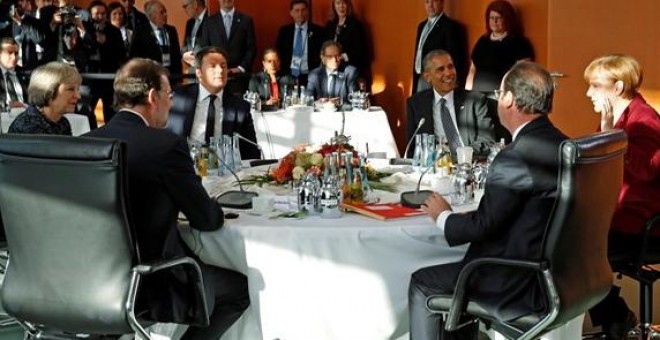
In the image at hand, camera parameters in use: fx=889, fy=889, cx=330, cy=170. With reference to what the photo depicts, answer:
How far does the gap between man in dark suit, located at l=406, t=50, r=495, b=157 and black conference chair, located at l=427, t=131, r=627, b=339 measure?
85.2 inches

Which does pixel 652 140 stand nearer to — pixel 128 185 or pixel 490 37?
pixel 128 185

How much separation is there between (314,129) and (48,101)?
10.1ft

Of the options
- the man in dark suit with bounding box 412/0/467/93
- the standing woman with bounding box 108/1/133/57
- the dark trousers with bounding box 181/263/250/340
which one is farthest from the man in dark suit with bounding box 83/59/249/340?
the standing woman with bounding box 108/1/133/57

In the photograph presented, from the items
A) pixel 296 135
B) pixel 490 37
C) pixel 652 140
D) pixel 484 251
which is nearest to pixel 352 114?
pixel 296 135

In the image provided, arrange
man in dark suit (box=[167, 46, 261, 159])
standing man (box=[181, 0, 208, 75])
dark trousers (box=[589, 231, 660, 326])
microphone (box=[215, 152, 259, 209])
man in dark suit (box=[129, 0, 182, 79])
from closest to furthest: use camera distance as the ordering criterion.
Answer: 1. microphone (box=[215, 152, 259, 209])
2. dark trousers (box=[589, 231, 660, 326])
3. man in dark suit (box=[167, 46, 261, 159])
4. man in dark suit (box=[129, 0, 182, 79])
5. standing man (box=[181, 0, 208, 75])

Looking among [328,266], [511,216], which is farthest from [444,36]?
[511,216]

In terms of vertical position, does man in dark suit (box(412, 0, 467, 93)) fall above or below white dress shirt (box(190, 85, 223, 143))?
above

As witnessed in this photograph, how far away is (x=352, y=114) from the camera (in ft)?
23.6

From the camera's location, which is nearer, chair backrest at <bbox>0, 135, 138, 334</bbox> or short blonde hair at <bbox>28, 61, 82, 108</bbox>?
chair backrest at <bbox>0, 135, 138, 334</bbox>

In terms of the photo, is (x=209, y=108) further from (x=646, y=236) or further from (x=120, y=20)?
(x=120, y=20)

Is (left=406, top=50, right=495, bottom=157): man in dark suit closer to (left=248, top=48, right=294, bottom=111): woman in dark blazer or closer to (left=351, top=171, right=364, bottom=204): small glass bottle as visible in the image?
(left=351, top=171, right=364, bottom=204): small glass bottle

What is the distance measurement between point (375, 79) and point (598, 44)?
412 centimetres

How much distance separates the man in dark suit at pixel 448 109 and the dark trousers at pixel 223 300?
207 centimetres

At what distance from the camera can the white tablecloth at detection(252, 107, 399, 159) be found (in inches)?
273
